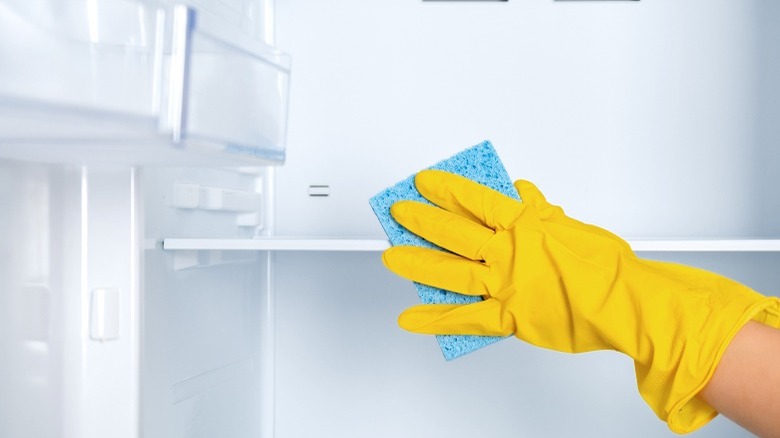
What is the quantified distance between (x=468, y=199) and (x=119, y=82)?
1.71 ft

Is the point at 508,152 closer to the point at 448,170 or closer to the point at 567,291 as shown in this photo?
the point at 448,170

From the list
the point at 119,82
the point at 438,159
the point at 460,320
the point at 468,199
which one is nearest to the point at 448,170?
the point at 468,199

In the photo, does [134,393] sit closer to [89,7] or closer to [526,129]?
[89,7]

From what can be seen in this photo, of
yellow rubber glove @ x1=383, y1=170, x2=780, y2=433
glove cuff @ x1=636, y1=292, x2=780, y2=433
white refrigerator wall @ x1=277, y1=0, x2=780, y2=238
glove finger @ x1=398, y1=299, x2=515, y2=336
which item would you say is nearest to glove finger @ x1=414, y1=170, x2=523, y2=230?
yellow rubber glove @ x1=383, y1=170, x2=780, y2=433

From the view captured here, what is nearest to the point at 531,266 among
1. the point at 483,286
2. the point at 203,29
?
the point at 483,286

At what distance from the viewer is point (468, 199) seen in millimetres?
1074

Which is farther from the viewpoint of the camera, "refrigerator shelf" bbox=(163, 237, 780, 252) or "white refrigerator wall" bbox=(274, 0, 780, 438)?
"white refrigerator wall" bbox=(274, 0, 780, 438)

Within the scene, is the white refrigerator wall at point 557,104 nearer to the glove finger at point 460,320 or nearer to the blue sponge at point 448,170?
the blue sponge at point 448,170

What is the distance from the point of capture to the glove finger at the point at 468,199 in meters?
1.06

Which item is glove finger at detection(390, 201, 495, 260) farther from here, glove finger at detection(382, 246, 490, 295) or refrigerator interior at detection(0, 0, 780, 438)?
refrigerator interior at detection(0, 0, 780, 438)

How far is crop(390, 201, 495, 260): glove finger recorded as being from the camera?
1.06m

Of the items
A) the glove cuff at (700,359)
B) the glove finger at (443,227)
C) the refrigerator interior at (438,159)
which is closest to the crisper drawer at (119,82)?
the glove finger at (443,227)

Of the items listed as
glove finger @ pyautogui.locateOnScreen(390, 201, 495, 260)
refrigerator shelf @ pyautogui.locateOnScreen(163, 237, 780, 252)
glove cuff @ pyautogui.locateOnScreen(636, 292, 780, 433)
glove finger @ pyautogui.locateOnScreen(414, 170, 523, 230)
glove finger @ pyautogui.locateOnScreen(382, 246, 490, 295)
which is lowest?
glove cuff @ pyautogui.locateOnScreen(636, 292, 780, 433)

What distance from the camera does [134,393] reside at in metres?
1.04
